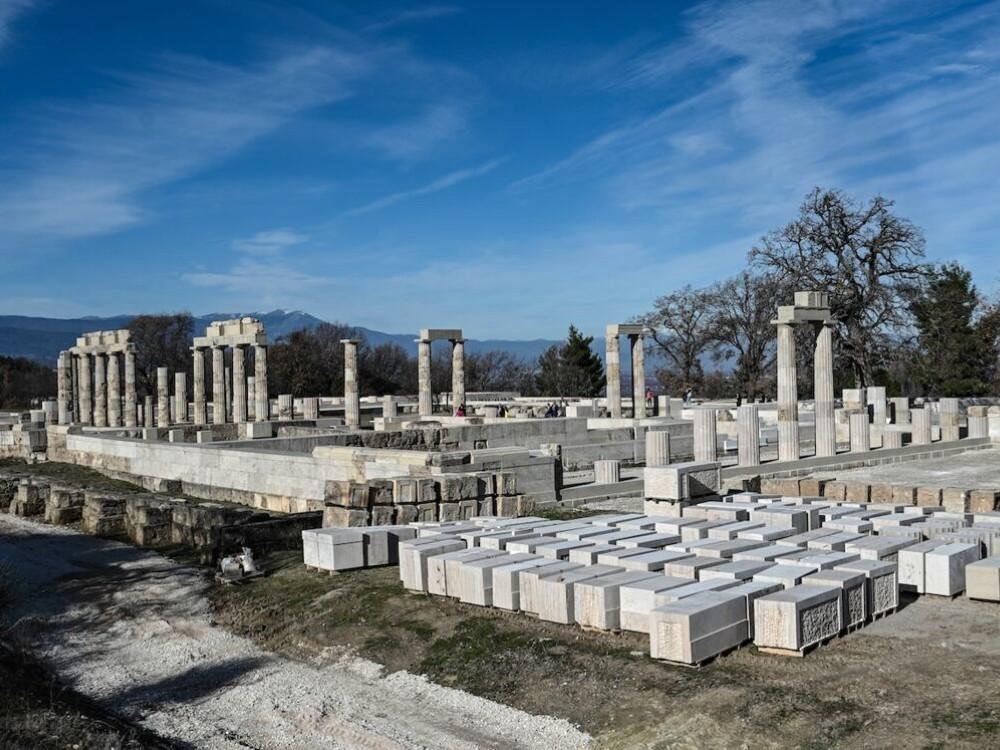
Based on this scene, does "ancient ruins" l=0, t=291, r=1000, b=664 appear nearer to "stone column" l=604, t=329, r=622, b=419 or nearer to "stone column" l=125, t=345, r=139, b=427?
"stone column" l=604, t=329, r=622, b=419

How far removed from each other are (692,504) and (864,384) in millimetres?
32704

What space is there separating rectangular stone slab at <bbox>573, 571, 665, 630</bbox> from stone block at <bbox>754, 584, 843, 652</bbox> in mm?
1460

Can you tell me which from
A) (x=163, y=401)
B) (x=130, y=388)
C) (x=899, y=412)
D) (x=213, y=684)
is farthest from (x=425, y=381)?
(x=213, y=684)

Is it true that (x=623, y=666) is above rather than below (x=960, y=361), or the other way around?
below

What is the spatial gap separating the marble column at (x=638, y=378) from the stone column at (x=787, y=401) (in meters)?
13.8

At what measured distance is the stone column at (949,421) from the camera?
3094cm

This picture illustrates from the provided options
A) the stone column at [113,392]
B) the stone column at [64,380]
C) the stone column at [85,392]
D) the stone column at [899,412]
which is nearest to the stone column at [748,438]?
the stone column at [899,412]

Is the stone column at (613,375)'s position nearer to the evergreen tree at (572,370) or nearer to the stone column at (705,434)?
the stone column at (705,434)

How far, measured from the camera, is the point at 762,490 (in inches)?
771

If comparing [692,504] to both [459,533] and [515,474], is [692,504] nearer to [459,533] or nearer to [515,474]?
[515,474]

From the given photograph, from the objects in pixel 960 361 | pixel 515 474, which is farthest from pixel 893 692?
pixel 960 361

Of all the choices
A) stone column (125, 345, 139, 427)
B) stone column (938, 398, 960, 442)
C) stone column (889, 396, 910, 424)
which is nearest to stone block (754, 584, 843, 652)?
stone column (938, 398, 960, 442)

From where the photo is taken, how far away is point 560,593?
34.4 ft

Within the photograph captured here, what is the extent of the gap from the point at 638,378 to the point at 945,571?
3246 cm
